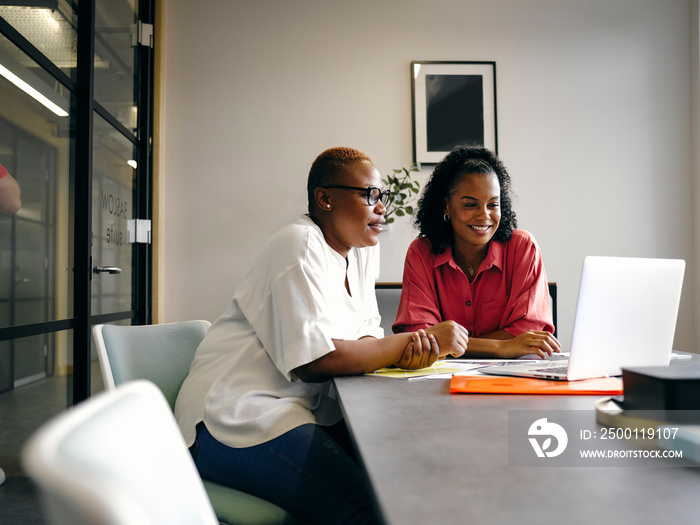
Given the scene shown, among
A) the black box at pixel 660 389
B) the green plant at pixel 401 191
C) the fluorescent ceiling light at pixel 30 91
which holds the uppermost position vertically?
the fluorescent ceiling light at pixel 30 91


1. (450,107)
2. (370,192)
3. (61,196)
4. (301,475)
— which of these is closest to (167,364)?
(301,475)

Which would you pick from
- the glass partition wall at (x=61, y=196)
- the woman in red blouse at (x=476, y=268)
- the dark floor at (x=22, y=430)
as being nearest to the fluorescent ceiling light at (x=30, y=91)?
the glass partition wall at (x=61, y=196)

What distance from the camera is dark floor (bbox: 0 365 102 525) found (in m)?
1.89

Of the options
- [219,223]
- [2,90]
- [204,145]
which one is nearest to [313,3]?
[204,145]

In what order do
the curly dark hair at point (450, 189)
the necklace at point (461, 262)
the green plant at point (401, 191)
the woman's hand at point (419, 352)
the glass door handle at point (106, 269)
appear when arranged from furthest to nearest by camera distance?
the green plant at point (401, 191), the glass door handle at point (106, 269), the curly dark hair at point (450, 189), the necklace at point (461, 262), the woman's hand at point (419, 352)

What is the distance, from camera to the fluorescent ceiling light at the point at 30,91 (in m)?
1.75

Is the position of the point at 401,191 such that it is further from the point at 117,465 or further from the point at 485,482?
the point at 117,465

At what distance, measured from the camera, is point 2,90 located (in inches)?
68.1

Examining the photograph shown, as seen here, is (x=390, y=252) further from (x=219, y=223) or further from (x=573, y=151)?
(x=573, y=151)

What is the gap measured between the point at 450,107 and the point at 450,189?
157cm

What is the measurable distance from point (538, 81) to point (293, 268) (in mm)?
2914

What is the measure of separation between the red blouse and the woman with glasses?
445mm

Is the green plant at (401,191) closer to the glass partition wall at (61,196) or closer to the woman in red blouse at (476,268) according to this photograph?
the woman in red blouse at (476,268)

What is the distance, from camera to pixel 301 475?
0.95 meters
